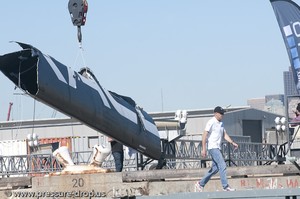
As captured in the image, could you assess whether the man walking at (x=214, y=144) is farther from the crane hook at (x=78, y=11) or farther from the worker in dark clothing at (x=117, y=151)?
the worker in dark clothing at (x=117, y=151)

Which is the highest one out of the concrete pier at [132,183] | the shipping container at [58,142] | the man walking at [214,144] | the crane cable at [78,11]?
the shipping container at [58,142]

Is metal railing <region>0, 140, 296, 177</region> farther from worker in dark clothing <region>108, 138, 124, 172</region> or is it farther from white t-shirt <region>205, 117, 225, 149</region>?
white t-shirt <region>205, 117, 225, 149</region>

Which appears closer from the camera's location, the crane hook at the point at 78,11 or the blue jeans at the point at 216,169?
the blue jeans at the point at 216,169

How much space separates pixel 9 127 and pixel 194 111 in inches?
597

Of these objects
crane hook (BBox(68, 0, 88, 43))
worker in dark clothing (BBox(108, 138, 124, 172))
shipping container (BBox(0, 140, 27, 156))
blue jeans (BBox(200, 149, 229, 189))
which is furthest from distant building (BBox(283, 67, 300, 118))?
shipping container (BBox(0, 140, 27, 156))

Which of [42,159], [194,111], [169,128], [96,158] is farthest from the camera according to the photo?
[194,111]

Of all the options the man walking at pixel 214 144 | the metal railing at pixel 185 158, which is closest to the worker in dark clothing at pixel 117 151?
the metal railing at pixel 185 158

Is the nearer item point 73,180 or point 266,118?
point 73,180

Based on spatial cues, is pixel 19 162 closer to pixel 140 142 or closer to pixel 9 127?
pixel 140 142

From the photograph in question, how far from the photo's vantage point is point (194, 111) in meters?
60.0

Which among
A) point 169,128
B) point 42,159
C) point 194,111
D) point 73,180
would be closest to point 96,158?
point 73,180

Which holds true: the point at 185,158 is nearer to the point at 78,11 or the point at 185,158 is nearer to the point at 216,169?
the point at 78,11

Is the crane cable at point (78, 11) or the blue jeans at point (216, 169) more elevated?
the crane cable at point (78, 11)

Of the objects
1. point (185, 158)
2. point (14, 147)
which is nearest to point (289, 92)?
point (185, 158)
